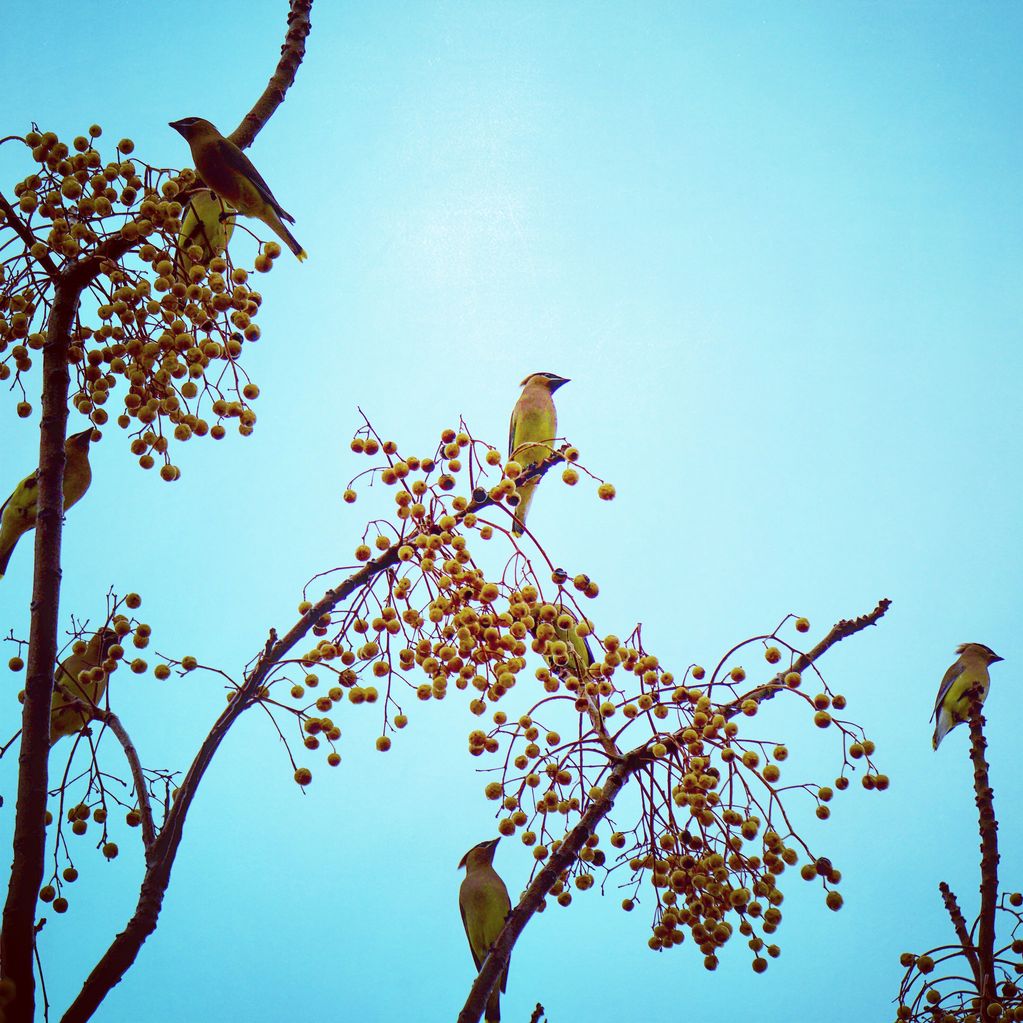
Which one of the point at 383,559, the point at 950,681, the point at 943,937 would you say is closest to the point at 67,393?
the point at 383,559

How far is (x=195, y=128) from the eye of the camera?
1.77 m

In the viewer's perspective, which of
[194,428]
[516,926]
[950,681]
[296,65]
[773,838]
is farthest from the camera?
[950,681]

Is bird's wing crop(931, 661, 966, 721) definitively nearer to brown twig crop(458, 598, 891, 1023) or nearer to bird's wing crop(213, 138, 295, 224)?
brown twig crop(458, 598, 891, 1023)

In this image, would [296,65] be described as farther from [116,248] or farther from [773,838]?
[773,838]

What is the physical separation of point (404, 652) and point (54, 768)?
95.2 inches

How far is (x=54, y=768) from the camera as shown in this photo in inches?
125

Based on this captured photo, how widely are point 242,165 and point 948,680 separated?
1.78m

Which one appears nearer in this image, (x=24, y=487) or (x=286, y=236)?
(x=24, y=487)

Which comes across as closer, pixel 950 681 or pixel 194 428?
pixel 194 428

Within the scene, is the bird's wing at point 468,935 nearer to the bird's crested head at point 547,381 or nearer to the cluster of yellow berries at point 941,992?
the cluster of yellow berries at point 941,992

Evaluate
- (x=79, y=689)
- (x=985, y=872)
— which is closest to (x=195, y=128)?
(x=79, y=689)

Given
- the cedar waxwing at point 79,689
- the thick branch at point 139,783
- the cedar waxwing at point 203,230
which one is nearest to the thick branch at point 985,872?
the thick branch at point 139,783

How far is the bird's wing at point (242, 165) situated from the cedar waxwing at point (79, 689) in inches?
30.3

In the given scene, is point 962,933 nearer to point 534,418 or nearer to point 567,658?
point 567,658
